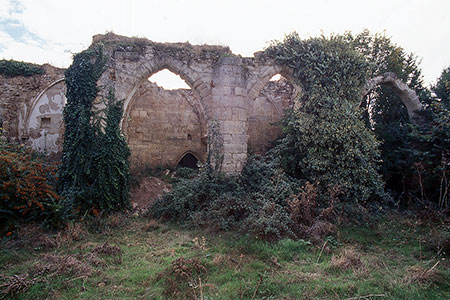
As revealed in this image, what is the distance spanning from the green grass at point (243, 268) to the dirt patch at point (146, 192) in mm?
2149

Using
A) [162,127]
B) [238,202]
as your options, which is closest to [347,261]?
[238,202]

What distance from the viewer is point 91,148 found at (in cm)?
688

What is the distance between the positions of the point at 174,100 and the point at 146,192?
4.47 m

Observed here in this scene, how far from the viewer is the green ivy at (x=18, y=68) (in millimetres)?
10992

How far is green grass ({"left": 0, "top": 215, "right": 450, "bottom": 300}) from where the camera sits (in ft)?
11.6

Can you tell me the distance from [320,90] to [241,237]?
4.72 m

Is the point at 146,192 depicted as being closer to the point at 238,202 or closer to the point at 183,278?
the point at 238,202

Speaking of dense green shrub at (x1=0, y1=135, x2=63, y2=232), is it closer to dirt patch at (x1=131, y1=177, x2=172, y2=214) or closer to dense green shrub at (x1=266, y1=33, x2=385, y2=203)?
dirt patch at (x1=131, y1=177, x2=172, y2=214)

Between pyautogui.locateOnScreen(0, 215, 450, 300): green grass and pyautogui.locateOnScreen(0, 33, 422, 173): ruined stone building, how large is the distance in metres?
3.47

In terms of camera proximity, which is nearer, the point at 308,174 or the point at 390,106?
the point at 308,174

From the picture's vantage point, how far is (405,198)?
8.25 metres

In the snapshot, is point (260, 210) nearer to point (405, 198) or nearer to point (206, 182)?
point (206, 182)

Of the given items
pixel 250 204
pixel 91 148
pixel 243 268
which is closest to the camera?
pixel 243 268

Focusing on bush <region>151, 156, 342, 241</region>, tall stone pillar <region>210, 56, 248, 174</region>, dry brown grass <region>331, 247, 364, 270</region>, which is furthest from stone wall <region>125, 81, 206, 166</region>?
dry brown grass <region>331, 247, 364, 270</region>
